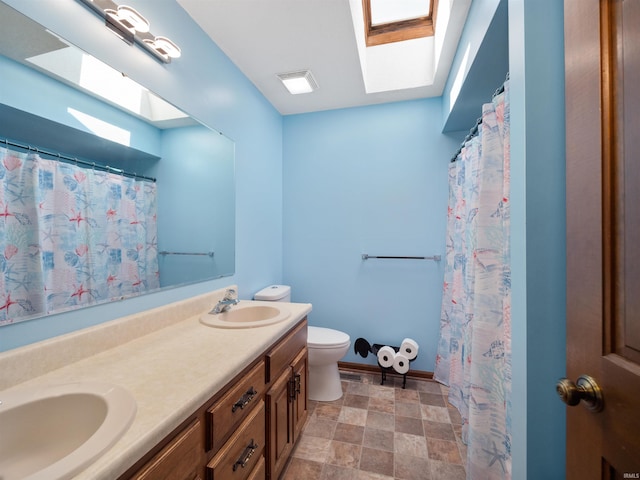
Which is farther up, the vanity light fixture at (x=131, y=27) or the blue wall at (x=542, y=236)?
the vanity light fixture at (x=131, y=27)

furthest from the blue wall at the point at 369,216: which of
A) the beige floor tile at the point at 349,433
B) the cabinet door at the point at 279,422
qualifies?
the cabinet door at the point at 279,422

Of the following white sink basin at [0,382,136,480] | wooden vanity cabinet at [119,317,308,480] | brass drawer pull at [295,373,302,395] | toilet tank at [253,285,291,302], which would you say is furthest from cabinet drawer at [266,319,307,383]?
white sink basin at [0,382,136,480]

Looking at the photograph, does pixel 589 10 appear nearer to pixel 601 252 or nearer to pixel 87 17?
pixel 601 252

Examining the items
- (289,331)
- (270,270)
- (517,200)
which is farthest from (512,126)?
(270,270)

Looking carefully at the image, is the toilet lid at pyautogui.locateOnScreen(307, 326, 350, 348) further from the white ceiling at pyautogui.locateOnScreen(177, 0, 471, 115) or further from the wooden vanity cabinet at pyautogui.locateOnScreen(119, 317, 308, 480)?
the white ceiling at pyautogui.locateOnScreen(177, 0, 471, 115)

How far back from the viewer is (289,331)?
4.77 ft

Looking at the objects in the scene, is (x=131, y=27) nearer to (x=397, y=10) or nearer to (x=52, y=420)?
(x=52, y=420)

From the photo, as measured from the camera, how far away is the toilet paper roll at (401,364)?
7.27 ft

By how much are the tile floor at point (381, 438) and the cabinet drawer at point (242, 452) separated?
20.9 inches

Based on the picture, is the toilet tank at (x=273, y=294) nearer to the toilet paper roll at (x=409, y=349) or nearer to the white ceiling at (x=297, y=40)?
the toilet paper roll at (x=409, y=349)

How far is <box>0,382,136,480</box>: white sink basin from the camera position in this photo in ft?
2.11

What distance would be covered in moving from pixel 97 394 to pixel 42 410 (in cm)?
13

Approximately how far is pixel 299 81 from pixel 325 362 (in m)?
2.15

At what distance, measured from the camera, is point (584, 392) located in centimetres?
57
